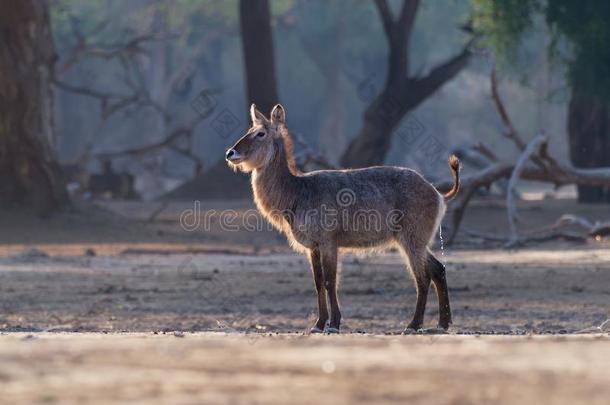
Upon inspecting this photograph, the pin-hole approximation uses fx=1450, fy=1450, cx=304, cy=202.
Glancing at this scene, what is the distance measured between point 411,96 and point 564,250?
1048cm

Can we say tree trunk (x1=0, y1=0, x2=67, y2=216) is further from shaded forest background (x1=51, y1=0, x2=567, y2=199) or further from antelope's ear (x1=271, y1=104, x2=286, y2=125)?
shaded forest background (x1=51, y1=0, x2=567, y2=199)

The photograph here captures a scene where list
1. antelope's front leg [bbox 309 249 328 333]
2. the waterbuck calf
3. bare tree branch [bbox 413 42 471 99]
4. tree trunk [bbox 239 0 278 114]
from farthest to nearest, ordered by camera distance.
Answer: tree trunk [bbox 239 0 278 114]
bare tree branch [bbox 413 42 471 99]
the waterbuck calf
antelope's front leg [bbox 309 249 328 333]

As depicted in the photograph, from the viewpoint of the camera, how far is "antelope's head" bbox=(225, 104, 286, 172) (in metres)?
10.3

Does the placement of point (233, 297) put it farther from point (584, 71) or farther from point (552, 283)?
point (584, 71)

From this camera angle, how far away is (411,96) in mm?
28438

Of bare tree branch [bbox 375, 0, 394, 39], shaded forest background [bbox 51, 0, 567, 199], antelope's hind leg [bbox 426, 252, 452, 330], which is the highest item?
antelope's hind leg [bbox 426, 252, 452, 330]

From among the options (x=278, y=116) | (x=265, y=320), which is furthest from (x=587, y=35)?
(x=278, y=116)

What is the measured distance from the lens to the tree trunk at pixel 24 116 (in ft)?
72.8

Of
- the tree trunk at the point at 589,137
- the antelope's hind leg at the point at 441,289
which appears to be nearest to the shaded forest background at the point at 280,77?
the tree trunk at the point at 589,137

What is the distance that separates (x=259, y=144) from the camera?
10336 millimetres

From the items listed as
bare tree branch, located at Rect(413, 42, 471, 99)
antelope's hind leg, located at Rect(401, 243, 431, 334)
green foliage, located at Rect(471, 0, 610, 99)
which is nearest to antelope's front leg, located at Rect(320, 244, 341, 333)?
antelope's hind leg, located at Rect(401, 243, 431, 334)

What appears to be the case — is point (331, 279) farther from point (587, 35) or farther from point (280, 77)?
point (280, 77)

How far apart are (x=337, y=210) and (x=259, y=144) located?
82cm

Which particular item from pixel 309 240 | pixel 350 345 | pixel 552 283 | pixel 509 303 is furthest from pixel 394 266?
pixel 350 345
